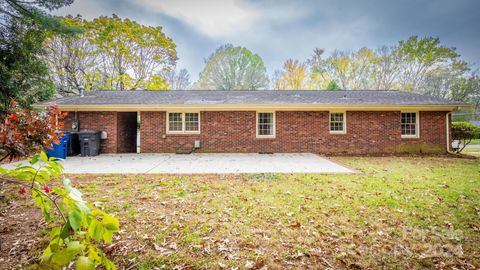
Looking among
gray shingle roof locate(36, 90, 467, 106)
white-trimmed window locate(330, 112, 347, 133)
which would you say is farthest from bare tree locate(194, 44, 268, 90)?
white-trimmed window locate(330, 112, 347, 133)

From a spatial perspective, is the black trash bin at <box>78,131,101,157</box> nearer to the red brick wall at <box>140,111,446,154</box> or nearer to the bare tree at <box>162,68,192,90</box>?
the red brick wall at <box>140,111,446,154</box>

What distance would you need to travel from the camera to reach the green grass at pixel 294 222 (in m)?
2.62

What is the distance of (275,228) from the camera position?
3285 mm

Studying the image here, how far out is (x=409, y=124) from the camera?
1145 centimetres

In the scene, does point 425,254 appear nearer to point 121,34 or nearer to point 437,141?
point 437,141

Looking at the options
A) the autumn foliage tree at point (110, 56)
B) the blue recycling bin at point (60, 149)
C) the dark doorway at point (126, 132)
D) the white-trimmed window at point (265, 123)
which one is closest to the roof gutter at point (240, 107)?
the white-trimmed window at point (265, 123)

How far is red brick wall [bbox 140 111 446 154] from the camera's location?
37.2 feet

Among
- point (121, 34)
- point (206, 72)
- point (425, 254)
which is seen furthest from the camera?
point (206, 72)

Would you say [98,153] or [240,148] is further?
[240,148]

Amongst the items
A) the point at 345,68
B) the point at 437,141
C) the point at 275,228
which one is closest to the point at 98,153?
the point at 275,228

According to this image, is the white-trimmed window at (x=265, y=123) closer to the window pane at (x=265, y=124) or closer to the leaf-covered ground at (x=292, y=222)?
the window pane at (x=265, y=124)

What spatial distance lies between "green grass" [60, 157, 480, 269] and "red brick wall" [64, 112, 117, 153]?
5827mm

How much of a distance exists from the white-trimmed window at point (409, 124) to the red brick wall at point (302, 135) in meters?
0.28

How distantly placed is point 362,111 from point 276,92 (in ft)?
17.7
